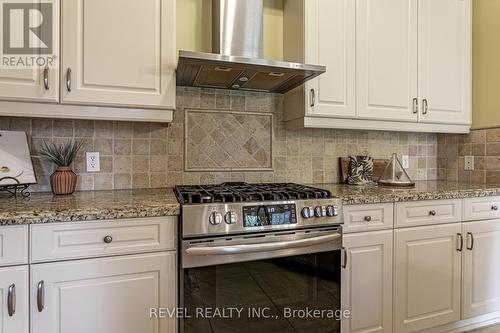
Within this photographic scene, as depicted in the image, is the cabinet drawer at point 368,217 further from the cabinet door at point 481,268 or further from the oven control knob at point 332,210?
the cabinet door at point 481,268

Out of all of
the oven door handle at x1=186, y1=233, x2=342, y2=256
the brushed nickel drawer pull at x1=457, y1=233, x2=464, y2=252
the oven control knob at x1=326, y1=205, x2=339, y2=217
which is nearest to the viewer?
the oven door handle at x1=186, y1=233, x2=342, y2=256

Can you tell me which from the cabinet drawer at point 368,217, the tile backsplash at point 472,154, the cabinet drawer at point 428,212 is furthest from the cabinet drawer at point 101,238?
the tile backsplash at point 472,154

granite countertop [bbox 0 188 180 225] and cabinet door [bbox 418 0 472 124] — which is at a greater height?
cabinet door [bbox 418 0 472 124]

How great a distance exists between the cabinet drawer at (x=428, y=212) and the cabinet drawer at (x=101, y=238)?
131 centimetres

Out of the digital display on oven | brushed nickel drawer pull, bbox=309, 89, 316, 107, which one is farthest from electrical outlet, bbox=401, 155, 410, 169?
the digital display on oven

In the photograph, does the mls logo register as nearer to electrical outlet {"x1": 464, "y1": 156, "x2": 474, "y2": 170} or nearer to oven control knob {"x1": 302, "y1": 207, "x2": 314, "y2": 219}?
oven control knob {"x1": 302, "y1": 207, "x2": 314, "y2": 219}

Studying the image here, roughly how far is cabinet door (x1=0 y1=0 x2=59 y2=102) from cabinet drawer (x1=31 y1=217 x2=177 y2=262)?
66 centimetres

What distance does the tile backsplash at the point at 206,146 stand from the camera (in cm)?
187

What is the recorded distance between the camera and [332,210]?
1628 millimetres

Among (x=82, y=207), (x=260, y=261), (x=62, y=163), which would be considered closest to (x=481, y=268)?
(x=260, y=261)

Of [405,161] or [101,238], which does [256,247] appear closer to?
[101,238]

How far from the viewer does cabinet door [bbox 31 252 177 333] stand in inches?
48.4

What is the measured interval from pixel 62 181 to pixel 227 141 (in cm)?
101

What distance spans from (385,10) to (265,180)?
1429mm
